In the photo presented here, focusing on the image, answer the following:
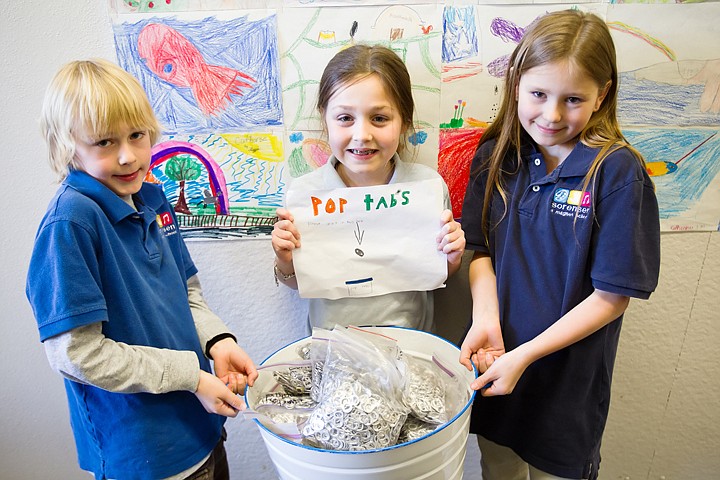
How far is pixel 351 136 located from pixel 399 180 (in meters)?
0.14

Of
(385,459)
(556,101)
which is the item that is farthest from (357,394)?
(556,101)

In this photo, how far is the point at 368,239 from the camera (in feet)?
2.87

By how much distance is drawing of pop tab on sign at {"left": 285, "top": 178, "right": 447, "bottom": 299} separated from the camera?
33.6 inches

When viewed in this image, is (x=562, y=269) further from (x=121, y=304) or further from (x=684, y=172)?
(x=121, y=304)

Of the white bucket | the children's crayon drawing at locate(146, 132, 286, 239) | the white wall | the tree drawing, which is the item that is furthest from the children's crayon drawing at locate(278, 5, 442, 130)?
the white bucket

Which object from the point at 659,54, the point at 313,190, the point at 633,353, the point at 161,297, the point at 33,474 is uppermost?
the point at 659,54

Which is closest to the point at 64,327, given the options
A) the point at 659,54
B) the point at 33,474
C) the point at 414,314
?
the point at 414,314

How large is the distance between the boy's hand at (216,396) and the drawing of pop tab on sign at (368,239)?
0.24m

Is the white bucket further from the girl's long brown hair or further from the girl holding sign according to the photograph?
the girl's long brown hair

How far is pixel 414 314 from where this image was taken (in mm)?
947

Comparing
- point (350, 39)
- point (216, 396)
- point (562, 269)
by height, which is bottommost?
point (216, 396)

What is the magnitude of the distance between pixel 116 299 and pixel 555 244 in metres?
0.68

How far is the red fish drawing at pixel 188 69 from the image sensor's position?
2.92ft

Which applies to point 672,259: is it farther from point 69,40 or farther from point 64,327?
point 69,40
